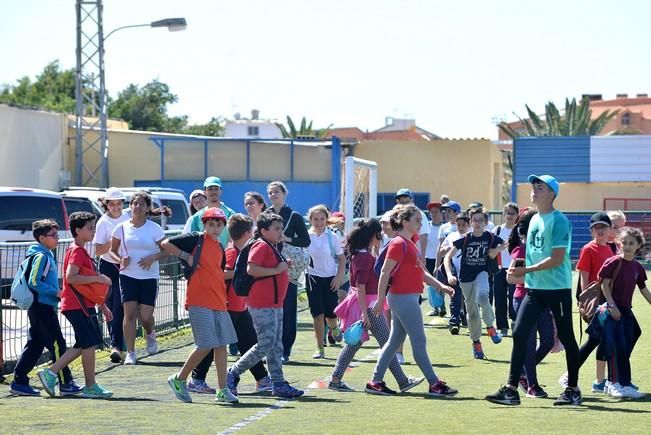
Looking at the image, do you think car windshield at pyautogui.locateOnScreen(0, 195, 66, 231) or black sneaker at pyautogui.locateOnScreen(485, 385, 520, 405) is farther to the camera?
car windshield at pyautogui.locateOnScreen(0, 195, 66, 231)

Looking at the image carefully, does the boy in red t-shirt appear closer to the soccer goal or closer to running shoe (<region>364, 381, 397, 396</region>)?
running shoe (<region>364, 381, 397, 396</region>)

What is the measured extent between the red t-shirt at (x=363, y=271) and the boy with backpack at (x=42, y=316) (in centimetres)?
271

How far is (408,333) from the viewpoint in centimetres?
1077

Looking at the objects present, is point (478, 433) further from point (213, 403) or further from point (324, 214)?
point (324, 214)

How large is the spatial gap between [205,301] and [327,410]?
1422 mm

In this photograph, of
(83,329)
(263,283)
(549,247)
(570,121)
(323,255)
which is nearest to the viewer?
(549,247)

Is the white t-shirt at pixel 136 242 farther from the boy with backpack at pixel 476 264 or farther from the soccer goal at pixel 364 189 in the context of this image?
the soccer goal at pixel 364 189

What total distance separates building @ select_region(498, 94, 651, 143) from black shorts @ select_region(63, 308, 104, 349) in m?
99.0

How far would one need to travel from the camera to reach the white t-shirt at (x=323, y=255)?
14289mm

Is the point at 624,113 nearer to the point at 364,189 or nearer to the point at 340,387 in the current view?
the point at 364,189

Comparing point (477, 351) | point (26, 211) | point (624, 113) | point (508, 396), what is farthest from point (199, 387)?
point (624, 113)

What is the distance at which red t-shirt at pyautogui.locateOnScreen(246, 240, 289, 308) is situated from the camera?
1064 centimetres

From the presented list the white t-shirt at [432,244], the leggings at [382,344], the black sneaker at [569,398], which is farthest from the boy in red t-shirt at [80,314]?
the white t-shirt at [432,244]

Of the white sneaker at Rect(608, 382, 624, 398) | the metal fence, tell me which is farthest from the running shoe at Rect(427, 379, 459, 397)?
the metal fence
